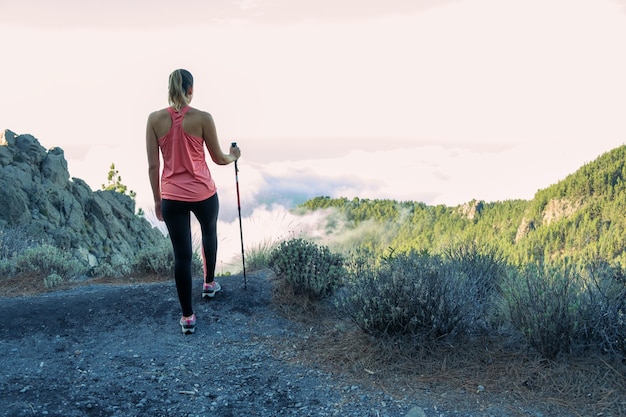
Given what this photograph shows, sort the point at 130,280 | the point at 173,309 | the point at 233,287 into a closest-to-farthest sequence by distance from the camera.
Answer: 1. the point at 173,309
2. the point at 233,287
3. the point at 130,280

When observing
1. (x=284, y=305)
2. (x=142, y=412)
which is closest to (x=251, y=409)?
(x=142, y=412)

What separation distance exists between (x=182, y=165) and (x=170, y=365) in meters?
2.03

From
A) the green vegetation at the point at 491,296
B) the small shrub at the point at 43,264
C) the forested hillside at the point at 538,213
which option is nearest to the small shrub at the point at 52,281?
the small shrub at the point at 43,264

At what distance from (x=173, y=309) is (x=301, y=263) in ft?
5.58

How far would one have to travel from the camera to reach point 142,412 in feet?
16.3

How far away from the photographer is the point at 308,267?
24.5 ft

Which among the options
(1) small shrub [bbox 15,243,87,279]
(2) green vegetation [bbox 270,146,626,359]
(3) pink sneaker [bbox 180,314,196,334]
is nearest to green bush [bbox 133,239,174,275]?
(1) small shrub [bbox 15,243,87,279]

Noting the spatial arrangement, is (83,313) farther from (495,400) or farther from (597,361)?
(597,361)

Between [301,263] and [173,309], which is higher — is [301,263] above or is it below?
above

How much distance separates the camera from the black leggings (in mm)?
6195

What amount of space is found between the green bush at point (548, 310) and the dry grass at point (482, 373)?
16cm

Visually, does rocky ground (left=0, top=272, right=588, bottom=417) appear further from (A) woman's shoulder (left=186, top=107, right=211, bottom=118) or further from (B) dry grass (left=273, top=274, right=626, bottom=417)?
(A) woman's shoulder (left=186, top=107, right=211, bottom=118)

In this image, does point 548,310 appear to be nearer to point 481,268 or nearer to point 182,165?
point 481,268

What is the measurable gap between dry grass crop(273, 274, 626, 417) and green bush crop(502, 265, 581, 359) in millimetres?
162
